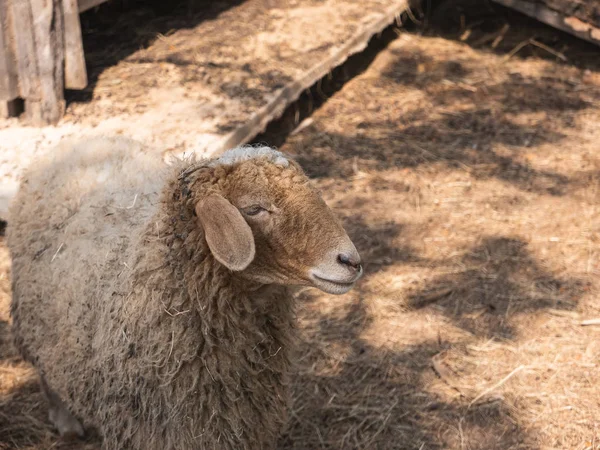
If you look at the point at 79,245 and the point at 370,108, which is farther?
the point at 370,108

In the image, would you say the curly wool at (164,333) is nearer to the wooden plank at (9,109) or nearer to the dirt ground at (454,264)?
the dirt ground at (454,264)

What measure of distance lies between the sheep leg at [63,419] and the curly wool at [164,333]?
0.45m

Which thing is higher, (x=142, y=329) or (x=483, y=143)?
(x=142, y=329)

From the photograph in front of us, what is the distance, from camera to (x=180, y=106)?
545 cm

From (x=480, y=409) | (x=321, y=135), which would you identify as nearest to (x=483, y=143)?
(x=321, y=135)

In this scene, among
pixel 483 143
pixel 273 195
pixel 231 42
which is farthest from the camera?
pixel 231 42

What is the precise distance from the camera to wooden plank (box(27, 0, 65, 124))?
16.0 feet

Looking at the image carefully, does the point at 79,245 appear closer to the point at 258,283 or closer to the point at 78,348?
the point at 78,348

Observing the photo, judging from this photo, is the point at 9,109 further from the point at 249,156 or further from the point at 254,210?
the point at 254,210

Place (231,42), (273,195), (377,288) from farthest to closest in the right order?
(231,42), (377,288), (273,195)

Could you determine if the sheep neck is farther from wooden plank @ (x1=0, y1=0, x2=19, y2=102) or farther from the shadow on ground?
the shadow on ground

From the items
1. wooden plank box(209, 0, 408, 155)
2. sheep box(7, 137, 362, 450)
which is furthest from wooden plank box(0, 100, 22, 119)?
sheep box(7, 137, 362, 450)

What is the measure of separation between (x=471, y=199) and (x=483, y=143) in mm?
808

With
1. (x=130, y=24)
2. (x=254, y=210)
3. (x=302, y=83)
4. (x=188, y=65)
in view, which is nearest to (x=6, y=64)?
(x=188, y=65)
